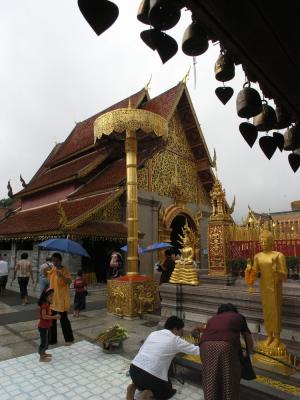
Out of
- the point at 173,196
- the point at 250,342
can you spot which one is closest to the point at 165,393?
the point at 250,342

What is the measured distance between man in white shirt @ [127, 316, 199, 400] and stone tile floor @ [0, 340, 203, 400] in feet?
1.46

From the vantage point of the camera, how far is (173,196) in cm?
1438

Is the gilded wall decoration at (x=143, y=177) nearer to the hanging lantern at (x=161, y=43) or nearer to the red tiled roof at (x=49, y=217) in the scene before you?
the red tiled roof at (x=49, y=217)

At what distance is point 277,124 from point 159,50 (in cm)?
107

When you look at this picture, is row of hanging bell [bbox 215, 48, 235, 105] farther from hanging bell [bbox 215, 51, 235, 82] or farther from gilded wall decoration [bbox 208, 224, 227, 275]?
gilded wall decoration [bbox 208, 224, 227, 275]

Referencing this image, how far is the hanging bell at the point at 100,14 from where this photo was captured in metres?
1.12

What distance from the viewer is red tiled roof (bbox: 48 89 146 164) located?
590 inches

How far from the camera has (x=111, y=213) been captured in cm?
1173

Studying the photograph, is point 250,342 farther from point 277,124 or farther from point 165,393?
point 277,124

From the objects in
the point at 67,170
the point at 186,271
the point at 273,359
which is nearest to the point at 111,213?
the point at 67,170

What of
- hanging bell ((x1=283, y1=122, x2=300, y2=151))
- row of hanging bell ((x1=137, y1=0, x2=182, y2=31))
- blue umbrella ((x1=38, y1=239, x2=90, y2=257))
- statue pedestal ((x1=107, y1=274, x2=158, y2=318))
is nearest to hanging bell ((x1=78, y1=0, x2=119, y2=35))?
row of hanging bell ((x1=137, y1=0, x2=182, y2=31))

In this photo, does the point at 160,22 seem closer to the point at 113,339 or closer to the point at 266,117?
the point at 266,117

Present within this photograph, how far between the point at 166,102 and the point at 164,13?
13.9 m

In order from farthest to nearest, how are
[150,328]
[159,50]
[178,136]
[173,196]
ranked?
[178,136]
[173,196]
[150,328]
[159,50]
